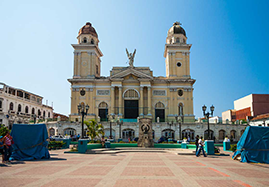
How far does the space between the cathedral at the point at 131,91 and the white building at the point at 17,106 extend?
43.9 ft

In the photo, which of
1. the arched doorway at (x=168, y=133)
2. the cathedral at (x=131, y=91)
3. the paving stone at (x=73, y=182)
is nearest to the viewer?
the paving stone at (x=73, y=182)

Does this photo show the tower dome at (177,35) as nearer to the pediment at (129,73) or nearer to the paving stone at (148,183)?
the pediment at (129,73)

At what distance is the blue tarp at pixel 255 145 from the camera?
52.4 ft

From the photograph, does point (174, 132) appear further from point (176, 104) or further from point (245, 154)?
point (245, 154)

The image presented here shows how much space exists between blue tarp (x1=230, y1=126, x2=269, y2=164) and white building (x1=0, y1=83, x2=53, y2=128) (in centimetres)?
4880

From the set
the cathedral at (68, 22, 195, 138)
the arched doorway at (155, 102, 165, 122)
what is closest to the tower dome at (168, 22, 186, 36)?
the cathedral at (68, 22, 195, 138)

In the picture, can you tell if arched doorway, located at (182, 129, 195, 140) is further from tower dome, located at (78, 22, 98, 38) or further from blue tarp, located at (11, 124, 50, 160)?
blue tarp, located at (11, 124, 50, 160)

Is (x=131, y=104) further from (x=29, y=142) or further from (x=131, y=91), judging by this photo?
(x=29, y=142)

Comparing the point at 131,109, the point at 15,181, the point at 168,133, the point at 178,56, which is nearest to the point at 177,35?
the point at 178,56

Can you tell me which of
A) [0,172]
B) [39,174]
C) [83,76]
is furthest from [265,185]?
[83,76]

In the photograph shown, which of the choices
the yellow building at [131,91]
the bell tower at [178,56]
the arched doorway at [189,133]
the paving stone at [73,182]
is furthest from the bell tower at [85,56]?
the paving stone at [73,182]

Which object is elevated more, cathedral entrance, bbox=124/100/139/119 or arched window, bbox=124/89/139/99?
arched window, bbox=124/89/139/99

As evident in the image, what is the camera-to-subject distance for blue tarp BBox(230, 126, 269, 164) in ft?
52.4

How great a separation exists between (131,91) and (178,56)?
43.0 ft
